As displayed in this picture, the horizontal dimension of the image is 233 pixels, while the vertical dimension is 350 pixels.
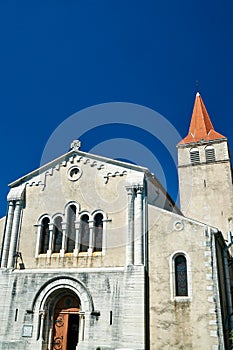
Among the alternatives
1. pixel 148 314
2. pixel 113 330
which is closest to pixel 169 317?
pixel 148 314

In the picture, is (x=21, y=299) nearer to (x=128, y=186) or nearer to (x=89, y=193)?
(x=89, y=193)

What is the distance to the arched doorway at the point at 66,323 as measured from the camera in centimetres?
1792

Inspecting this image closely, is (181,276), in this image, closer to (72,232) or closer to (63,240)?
(72,232)

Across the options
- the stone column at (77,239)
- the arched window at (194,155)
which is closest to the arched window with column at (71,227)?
the stone column at (77,239)

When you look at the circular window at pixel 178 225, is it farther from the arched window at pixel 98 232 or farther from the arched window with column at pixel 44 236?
the arched window with column at pixel 44 236

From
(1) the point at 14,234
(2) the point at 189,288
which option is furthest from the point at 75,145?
(2) the point at 189,288

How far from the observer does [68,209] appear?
20109 mm

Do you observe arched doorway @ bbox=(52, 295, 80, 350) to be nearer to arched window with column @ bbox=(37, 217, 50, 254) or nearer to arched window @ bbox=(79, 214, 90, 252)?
arched window @ bbox=(79, 214, 90, 252)

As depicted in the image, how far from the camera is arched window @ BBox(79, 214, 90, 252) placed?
19.2 meters

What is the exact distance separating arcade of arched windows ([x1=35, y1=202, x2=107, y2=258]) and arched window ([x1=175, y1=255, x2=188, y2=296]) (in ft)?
13.1

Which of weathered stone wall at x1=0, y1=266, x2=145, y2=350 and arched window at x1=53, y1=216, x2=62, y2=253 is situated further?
arched window at x1=53, y1=216, x2=62, y2=253

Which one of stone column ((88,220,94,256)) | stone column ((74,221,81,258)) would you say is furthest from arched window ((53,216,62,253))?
stone column ((88,220,94,256))

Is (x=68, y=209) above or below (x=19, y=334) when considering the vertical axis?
above

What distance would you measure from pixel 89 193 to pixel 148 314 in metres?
7.15
